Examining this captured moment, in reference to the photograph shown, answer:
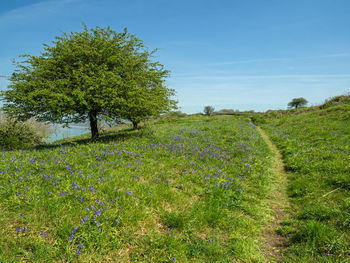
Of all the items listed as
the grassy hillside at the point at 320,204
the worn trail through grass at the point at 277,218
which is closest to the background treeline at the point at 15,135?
the worn trail through grass at the point at 277,218

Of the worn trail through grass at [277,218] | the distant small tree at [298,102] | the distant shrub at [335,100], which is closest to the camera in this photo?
the worn trail through grass at [277,218]

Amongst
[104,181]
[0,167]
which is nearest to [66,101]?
[0,167]

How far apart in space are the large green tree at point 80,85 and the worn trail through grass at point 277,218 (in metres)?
8.88

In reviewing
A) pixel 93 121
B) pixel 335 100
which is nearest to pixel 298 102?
pixel 335 100

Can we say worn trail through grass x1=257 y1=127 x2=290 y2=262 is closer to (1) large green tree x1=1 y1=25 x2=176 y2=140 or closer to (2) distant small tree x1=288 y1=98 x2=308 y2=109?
(1) large green tree x1=1 y1=25 x2=176 y2=140

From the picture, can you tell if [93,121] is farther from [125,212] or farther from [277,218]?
[277,218]

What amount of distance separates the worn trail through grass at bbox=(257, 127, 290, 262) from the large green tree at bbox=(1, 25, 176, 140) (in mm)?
8878

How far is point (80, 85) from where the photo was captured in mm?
11508

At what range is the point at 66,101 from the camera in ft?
36.5

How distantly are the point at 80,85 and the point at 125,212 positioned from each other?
970 cm

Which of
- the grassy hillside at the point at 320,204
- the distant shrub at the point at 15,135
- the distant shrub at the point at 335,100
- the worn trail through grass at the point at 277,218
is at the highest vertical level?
the distant shrub at the point at 335,100

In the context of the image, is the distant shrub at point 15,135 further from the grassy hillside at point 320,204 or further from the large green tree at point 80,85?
the grassy hillside at point 320,204

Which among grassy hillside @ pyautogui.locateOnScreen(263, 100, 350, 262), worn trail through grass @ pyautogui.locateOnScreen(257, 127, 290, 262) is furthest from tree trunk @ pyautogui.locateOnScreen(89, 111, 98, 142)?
grassy hillside @ pyautogui.locateOnScreen(263, 100, 350, 262)

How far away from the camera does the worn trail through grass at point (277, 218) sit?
433 centimetres
